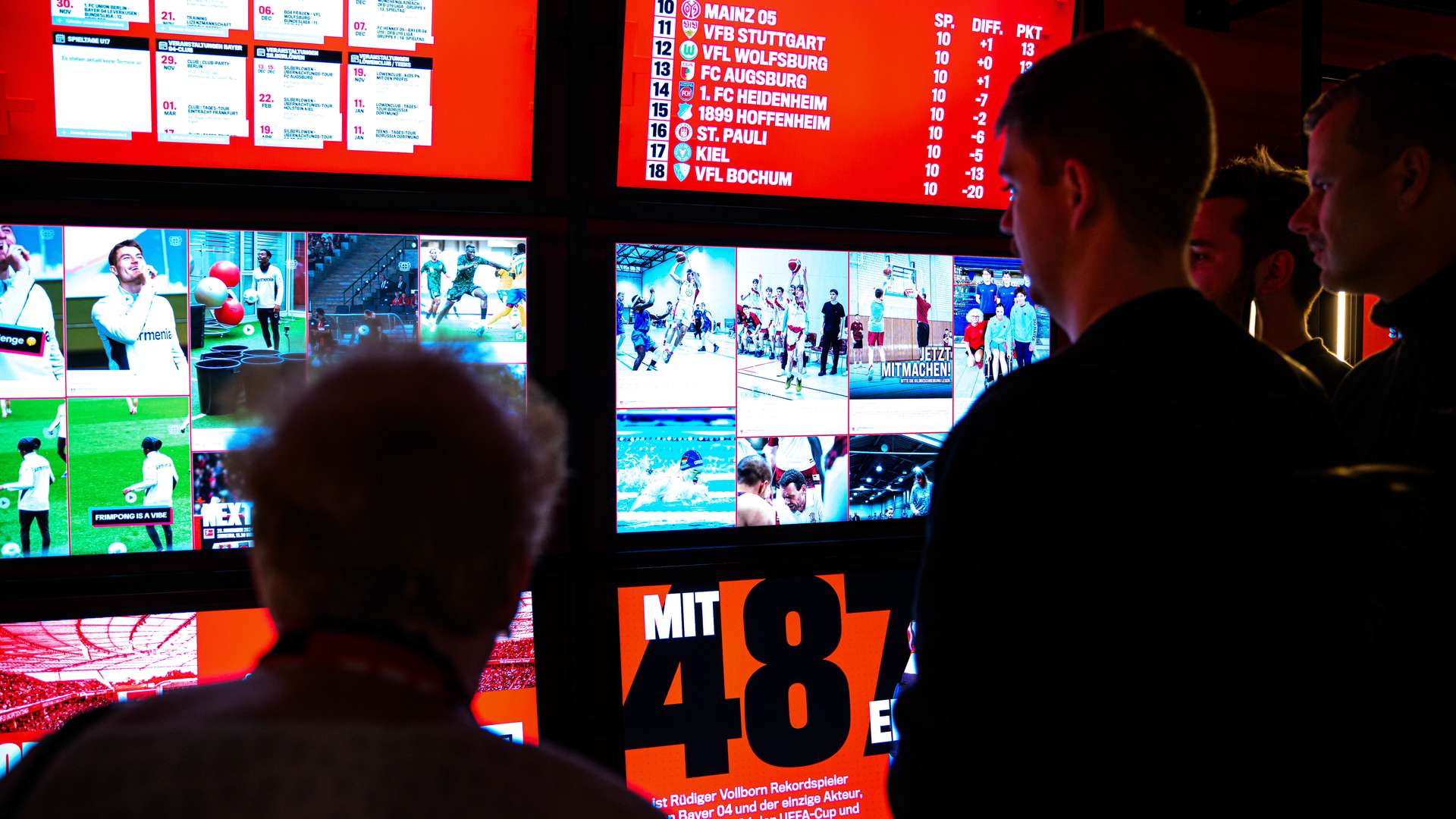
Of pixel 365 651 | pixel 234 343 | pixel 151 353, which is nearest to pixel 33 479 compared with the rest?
pixel 151 353

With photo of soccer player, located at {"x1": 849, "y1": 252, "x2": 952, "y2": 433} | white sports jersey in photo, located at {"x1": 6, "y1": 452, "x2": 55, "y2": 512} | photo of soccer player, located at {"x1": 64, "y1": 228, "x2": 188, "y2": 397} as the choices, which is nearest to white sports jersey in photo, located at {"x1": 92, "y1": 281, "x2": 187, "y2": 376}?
photo of soccer player, located at {"x1": 64, "y1": 228, "x2": 188, "y2": 397}

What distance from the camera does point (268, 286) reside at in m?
2.16

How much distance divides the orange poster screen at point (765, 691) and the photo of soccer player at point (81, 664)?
899 mm

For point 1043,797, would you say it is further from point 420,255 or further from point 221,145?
point 221,145

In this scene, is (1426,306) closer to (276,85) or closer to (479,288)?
(479,288)

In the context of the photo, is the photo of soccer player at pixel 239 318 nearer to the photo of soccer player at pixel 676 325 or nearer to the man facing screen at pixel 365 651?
the photo of soccer player at pixel 676 325

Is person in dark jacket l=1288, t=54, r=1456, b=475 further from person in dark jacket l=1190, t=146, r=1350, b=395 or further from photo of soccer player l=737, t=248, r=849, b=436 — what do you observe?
photo of soccer player l=737, t=248, r=849, b=436

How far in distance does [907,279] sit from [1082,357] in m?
1.64

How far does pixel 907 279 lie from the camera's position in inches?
102

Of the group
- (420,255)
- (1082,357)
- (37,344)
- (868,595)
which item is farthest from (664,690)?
(1082,357)

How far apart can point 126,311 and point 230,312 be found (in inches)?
7.4

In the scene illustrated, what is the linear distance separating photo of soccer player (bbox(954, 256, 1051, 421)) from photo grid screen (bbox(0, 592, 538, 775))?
1.31 metres

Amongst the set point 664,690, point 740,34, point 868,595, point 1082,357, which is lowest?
point 664,690

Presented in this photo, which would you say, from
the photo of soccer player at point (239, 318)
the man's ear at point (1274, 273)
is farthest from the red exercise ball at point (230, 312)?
the man's ear at point (1274, 273)
